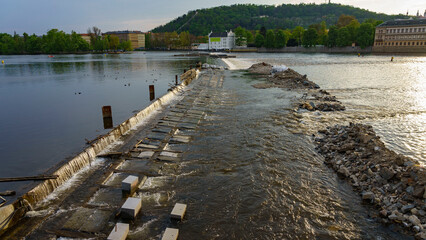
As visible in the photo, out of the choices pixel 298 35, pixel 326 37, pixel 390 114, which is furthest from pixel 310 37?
pixel 390 114

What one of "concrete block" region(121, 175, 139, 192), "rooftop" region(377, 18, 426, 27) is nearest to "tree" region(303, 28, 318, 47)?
"rooftop" region(377, 18, 426, 27)

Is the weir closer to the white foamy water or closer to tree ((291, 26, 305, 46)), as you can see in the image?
the white foamy water

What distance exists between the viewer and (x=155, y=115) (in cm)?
2006

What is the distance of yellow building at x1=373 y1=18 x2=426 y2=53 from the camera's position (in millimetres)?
114688

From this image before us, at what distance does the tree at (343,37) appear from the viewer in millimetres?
130875

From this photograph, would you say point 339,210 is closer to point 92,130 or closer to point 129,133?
point 129,133

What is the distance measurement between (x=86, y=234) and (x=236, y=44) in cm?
19233

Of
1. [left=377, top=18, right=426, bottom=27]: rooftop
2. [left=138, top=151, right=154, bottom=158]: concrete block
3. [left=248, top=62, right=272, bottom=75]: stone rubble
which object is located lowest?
[left=138, top=151, right=154, bottom=158]: concrete block

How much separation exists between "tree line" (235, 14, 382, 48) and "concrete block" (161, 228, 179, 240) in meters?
144

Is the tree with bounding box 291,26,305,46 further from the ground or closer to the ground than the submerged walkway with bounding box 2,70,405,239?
further from the ground

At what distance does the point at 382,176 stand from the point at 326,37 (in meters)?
150

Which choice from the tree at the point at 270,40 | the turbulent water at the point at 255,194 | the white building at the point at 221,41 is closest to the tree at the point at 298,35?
the tree at the point at 270,40

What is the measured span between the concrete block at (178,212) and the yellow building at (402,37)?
5651 inches

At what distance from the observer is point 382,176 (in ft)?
30.9
